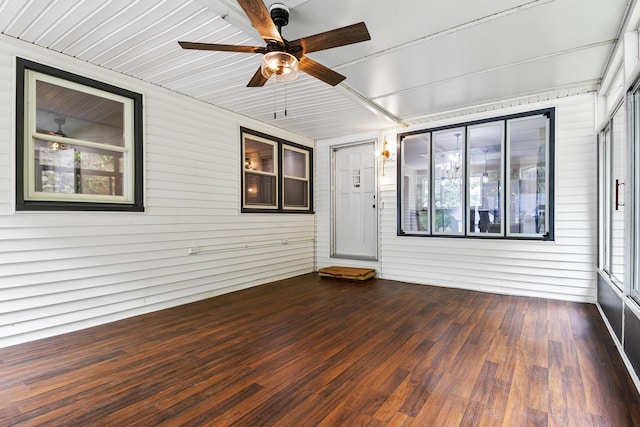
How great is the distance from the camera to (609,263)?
363 centimetres

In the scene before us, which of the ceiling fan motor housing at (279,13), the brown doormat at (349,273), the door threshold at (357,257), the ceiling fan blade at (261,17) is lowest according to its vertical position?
the brown doormat at (349,273)

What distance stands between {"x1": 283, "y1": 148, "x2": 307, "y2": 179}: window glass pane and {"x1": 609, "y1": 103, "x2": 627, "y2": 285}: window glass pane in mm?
4682

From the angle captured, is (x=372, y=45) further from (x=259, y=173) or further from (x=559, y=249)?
(x=559, y=249)

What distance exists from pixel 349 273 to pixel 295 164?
2385 millimetres

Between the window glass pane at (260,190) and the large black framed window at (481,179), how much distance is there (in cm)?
232

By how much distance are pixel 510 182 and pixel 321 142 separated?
11.8 ft

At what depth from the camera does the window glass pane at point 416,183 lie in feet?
18.4

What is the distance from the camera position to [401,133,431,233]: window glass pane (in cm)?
559

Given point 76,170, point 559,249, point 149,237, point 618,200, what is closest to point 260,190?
point 149,237

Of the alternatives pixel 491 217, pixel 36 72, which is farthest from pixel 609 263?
pixel 36 72

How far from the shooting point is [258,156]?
5641 millimetres

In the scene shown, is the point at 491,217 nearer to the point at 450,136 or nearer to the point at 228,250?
the point at 450,136

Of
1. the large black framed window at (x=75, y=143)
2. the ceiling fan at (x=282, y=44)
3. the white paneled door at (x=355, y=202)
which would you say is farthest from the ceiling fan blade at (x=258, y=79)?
the white paneled door at (x=355, y=202)

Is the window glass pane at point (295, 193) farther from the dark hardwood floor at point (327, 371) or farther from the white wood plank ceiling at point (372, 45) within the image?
the dark hardwood floor at point (327, 371)
